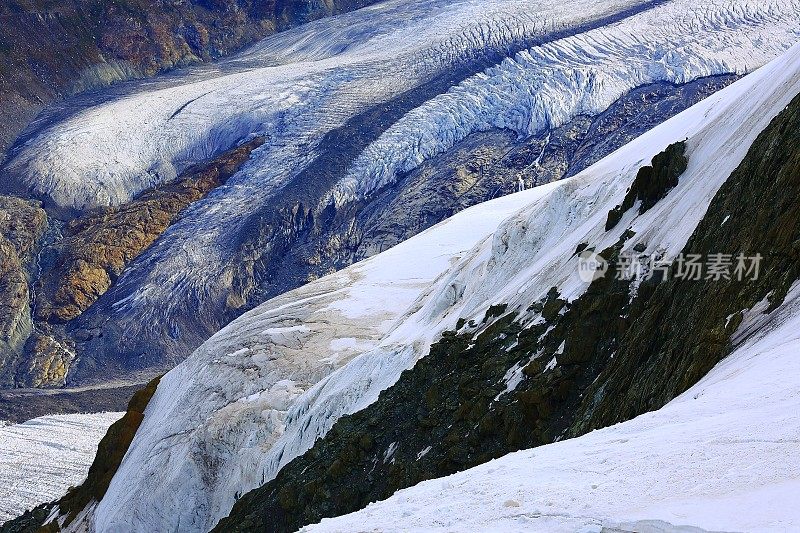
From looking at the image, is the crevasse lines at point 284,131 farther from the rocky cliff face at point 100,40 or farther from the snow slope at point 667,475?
the snow slope at point 667,475

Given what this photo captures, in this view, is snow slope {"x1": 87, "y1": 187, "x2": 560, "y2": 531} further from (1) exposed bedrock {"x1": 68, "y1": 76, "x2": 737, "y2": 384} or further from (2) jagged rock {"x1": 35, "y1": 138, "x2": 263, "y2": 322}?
(2) jagged rock {"x1": 35, "y1": 138, "x2": 263, "y2": 322}

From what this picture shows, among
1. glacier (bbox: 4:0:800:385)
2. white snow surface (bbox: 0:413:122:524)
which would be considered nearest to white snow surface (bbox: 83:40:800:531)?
white snow surface (bbox: 0:413:122:524)

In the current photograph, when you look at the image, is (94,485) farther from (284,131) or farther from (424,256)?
(284,131)

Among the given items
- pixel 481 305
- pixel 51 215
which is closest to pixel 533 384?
pixel 481 305

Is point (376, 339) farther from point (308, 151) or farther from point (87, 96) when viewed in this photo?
point (87, 96)

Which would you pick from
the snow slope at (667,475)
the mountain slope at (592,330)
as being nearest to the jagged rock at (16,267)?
the mountain slope at (592,330)

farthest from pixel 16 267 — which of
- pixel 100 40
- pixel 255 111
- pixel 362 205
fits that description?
pixel 100 40

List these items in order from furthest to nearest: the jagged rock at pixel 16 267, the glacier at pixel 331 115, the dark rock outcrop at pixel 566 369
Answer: the jagged rock at pixel 16 267 < the glacier at pixel 331 115 < the dark rock outcrop at pixel 566 369
